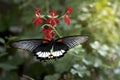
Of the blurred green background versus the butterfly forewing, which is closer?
the butterfly forewing

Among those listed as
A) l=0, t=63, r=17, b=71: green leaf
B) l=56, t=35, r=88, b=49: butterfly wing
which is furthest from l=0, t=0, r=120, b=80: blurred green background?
l=56, t=35, r=88, b=49: butterfly wing

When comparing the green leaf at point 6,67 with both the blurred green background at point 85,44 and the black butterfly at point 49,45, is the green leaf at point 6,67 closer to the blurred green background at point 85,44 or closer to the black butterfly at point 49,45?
the blurred green background at point 85,44

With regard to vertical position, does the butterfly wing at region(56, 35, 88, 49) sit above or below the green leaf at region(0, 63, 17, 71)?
below

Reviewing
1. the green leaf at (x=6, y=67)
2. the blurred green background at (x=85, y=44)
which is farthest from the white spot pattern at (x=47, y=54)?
the green leaf at (x=6, y=67)

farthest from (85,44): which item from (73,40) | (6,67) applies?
(73,40)

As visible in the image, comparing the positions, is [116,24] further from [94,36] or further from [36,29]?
[36,29]

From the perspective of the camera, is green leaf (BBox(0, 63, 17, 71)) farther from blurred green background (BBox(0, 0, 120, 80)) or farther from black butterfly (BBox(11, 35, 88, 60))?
black butterfly (BBox(11, 35, 88, 60))

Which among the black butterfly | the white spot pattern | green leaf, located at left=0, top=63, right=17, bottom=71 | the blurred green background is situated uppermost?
the blurred green background

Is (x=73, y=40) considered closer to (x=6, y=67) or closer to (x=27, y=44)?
(x=27, y=44)
